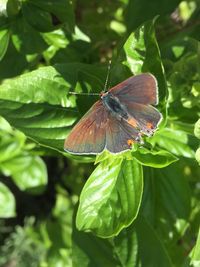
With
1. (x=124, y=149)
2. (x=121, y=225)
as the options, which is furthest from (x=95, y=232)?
(x=124, y=149)

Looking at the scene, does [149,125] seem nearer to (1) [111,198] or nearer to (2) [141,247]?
(1) [111,198]

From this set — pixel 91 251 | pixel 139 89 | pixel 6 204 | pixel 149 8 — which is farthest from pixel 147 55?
pixel 6 204

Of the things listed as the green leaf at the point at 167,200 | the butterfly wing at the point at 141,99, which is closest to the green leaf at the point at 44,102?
the butterfly wing at the point at 141,99

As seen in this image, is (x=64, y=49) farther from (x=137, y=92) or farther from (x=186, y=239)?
(x=186, y=239)

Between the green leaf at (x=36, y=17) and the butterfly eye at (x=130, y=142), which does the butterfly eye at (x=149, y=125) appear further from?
the green leaf at (x=36, y=17)

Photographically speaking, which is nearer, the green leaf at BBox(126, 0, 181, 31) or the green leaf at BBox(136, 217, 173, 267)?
the green leaf at BBox(136, 217, 173, 267)

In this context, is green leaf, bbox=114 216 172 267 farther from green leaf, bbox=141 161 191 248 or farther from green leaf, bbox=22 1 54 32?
green leaf, bbox=22 1 54 32

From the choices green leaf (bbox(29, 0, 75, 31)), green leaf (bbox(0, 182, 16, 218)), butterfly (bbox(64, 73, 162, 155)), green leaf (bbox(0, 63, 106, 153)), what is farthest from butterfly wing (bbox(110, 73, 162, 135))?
green leaf (bbox(0, 182, 16, 218))
